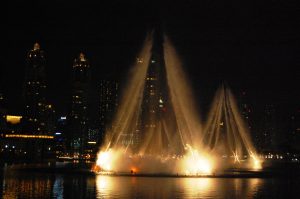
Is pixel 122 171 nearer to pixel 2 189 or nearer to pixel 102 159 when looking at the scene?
pixel 102 159

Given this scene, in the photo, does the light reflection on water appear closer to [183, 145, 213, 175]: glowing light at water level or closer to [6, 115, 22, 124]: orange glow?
[183, 145, 213, 175]: glowing light at water level

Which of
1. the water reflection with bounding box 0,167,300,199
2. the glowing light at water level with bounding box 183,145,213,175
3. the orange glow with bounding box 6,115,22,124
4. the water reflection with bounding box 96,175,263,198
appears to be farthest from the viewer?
the orange glow with bounding box 6,115,22,124

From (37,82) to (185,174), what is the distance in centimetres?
14099

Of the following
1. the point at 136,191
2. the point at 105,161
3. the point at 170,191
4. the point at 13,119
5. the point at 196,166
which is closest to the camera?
the point at 136,191

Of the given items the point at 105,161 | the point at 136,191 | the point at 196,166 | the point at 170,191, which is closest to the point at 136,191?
the point at 136,191

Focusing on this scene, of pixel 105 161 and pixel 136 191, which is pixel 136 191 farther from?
pixel 105 161

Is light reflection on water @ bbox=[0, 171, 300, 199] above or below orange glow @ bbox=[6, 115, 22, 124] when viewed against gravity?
below

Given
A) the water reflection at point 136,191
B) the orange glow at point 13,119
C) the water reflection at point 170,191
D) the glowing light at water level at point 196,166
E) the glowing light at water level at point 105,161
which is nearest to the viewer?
the water reflection at point 136,191

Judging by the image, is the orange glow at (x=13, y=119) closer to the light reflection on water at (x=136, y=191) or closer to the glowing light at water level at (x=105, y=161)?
the glowing light at water level at (x=105, y=161)

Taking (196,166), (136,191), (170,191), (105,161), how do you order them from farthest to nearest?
(105,161) < (196,166) < (170,191) < (136,191)

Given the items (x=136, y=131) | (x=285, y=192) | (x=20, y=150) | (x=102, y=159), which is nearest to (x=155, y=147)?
(x=136, y=131)

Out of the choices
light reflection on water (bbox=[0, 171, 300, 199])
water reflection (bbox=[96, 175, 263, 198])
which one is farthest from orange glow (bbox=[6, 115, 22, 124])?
water reflection (bbox=[96, 175, 263, 198])

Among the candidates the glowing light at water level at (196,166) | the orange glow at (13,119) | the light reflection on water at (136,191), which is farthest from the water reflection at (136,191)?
the orange glow at (13,119)

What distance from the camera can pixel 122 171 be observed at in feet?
172
